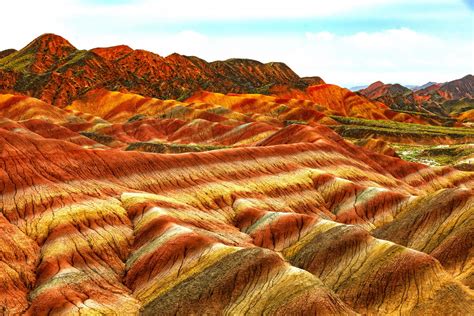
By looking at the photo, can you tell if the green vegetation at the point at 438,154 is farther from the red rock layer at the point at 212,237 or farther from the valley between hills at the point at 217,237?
the red rock layer at the point at 212,237

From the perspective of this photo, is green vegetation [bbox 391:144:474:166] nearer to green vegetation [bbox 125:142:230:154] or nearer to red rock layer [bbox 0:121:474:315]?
green vegetation [bbox 125:142:230:154]

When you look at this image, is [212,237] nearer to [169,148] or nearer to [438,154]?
[169,148]

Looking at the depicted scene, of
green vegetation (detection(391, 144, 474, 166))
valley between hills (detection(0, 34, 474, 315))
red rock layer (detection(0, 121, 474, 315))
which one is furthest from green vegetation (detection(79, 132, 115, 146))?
green vegetation (detection(391, 144, 474, 166))

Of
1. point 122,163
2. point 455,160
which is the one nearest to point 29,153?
point 122,163

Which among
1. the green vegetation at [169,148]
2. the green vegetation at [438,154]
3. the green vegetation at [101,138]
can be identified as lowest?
the green vegetation at [438,154]

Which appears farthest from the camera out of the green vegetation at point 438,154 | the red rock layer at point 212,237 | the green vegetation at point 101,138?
the green vegetation at point 101,138

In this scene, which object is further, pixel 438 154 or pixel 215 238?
pixel 438 154

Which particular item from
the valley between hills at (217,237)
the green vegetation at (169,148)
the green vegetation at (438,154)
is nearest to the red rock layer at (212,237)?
the valley between hills at (217,237)

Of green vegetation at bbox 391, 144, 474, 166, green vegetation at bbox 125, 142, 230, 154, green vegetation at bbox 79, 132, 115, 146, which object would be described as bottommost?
green vegetation at bbox 391, 144, 474, 166

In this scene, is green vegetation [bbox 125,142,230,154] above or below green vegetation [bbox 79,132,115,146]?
below

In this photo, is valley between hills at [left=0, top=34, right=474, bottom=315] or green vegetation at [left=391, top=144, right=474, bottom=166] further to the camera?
green vegetation at [left=391, top=144, right=474, bottom=166]

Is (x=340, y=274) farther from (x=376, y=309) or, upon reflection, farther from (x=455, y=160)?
(x=455, y=160)

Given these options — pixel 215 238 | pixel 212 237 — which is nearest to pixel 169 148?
pixel 215 238
